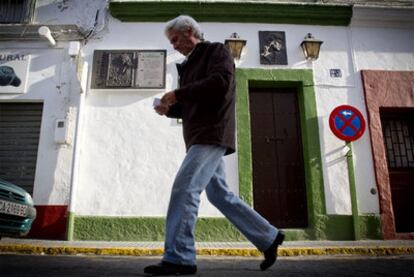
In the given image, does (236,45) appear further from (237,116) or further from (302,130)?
(302,130)

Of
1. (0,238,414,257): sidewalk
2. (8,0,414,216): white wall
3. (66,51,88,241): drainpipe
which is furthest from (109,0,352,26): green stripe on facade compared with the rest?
(0,238,414,257): sidewalk

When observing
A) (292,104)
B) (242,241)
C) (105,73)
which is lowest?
(242,241)

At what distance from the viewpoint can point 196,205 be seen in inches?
95.8

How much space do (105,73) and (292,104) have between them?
13.0 ft

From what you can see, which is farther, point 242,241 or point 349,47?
point 349,47

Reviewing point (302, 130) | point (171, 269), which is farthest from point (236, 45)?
point (171, 269)

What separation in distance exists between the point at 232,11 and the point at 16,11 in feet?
15.8

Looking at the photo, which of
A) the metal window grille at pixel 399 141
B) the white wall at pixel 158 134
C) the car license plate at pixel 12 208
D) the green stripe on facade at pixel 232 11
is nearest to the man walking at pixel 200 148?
the car license plate at pixel 12 208

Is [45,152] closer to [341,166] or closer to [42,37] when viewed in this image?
[42,37]

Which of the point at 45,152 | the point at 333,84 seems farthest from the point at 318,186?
the point at 45,152

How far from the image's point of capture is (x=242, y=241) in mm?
6090

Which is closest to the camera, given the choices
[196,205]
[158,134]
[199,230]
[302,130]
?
[196,205]

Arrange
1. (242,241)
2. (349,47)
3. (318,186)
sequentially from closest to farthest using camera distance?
1. (242,241)
2. (318,186)
3. (349,47)

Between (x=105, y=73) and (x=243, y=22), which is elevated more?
(x=243, y=22)
